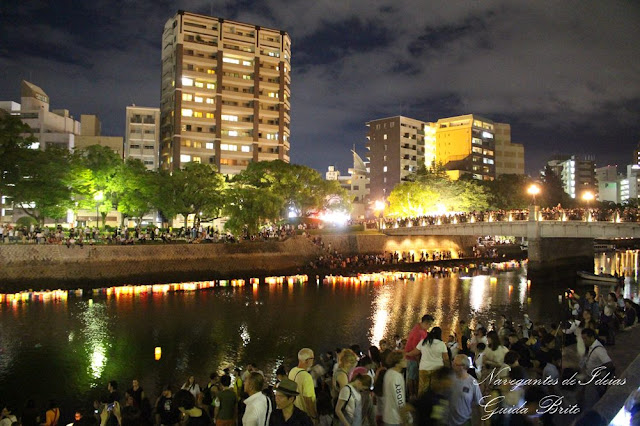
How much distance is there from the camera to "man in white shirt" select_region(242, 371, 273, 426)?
6.24 metres

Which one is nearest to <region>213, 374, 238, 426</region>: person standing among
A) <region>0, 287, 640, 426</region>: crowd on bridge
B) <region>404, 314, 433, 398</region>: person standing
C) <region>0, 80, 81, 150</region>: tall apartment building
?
<region>0, 287, 640, 426</region>: crowd on bridge

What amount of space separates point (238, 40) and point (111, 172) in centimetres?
4555

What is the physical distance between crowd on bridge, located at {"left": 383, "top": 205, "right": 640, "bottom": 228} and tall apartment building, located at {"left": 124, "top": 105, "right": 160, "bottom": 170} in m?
49.0

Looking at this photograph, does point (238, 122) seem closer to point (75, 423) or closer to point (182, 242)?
point (182, 242)

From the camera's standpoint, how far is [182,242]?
47406 mm

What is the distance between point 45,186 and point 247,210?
20243 millimetres

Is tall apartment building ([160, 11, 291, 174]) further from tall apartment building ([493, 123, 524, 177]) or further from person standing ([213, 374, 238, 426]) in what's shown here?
person standing ([213, 374, 238, 426])

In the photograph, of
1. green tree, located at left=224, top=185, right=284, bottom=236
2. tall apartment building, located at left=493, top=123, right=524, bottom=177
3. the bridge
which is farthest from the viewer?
tall apartment building, located at left=493, top=123, right=524, bottom=177

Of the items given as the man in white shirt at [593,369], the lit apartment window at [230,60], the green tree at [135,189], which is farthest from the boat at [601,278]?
the lit apartment window at [230,60]

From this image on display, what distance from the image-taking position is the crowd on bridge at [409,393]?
6504 millimetres

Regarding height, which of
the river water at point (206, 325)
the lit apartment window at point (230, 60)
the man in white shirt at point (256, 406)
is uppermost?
the lit apartment window at point (230, 60)

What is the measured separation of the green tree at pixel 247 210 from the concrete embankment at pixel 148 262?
244 centimetres

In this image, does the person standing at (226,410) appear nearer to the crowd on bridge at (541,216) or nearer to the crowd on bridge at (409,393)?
the crowd on bridge at (409,393)

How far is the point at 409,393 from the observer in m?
10.8
